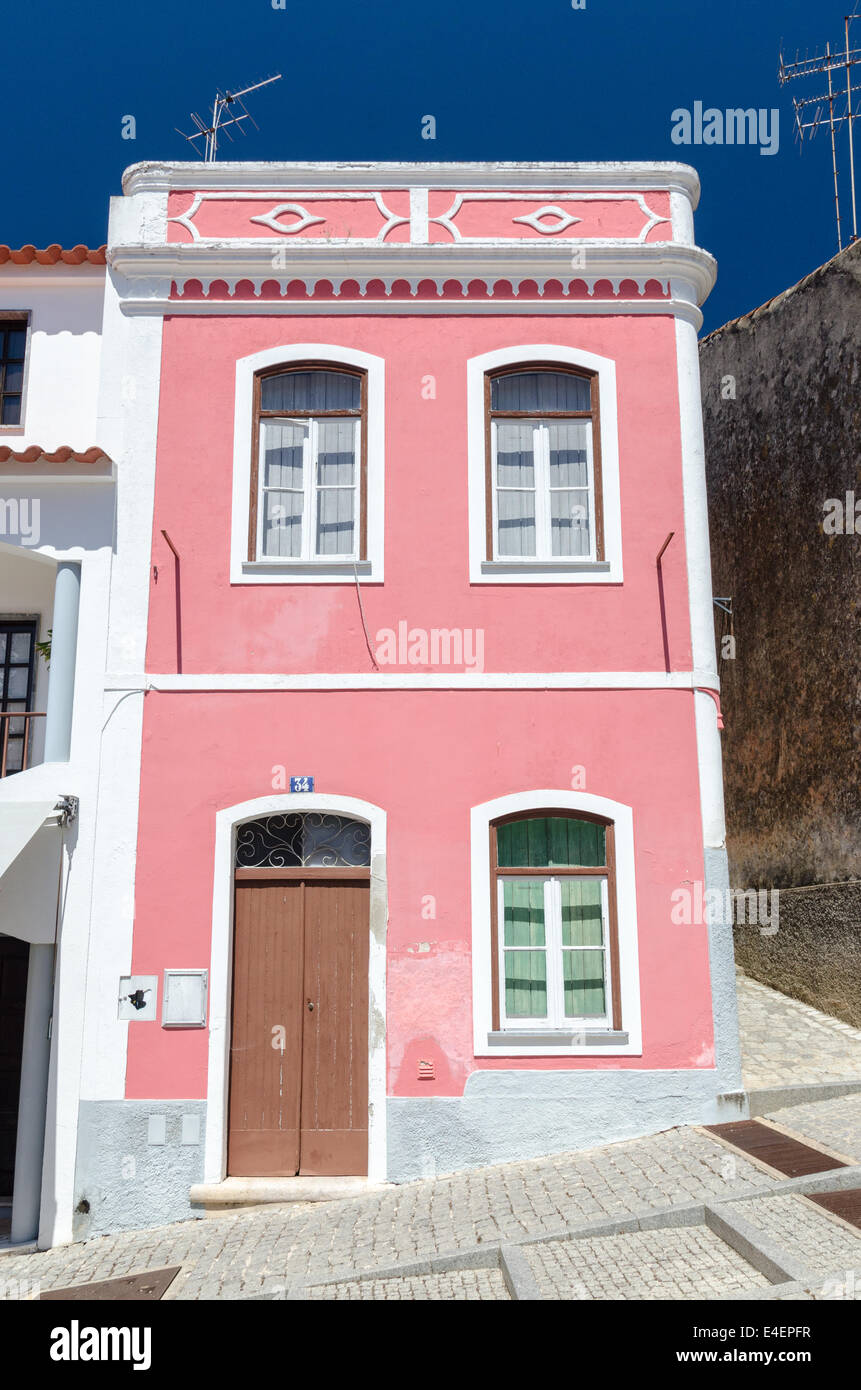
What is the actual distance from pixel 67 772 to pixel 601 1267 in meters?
5.80

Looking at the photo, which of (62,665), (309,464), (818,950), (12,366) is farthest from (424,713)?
(818,950)

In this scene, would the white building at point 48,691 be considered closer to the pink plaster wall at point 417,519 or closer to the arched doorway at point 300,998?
the pink plaster wall at point 417,519

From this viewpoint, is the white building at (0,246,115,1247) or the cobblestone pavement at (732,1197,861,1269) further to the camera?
the white building at (0,246,115,1247)

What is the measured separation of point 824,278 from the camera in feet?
43.4

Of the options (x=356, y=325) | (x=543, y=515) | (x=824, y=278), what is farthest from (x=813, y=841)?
(x=356, y=325)

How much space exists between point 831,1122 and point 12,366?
993cm

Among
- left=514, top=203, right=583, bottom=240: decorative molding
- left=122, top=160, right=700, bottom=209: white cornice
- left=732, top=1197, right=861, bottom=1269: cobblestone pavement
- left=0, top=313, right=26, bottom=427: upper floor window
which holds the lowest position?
left=732, top=1197, right=861, bottom=1269: cobblestone pavement

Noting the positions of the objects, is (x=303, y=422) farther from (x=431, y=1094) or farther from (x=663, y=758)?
(x=431, y=1094)

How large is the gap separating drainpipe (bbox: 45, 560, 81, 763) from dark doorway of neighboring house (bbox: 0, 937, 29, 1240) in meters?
2.62

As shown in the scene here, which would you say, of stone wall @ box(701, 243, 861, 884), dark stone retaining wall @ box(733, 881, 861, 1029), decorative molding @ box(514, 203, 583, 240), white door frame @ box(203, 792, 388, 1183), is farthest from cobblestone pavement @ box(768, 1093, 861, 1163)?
decorative molding @ box(514, 203, 583, 240)

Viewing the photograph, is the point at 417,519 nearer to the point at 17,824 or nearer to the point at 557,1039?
the point at 17,824

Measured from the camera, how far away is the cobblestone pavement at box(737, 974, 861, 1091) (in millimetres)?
9898

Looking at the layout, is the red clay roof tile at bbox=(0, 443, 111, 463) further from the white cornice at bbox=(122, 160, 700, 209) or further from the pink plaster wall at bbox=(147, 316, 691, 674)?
the white cornice at bbox=(122, 160, 700, 209)

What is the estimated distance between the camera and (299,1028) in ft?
30.5
